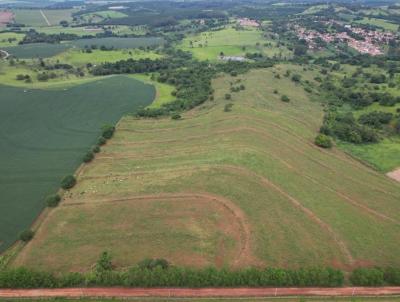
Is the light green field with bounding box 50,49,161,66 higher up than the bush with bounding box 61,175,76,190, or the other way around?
the bush with bounding box 61,175,76,190

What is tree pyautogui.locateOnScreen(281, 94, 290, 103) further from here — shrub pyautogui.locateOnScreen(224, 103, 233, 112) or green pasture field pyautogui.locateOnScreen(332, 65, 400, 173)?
green pasture field pyautogui.locateOnScreen(332, 65, 400, 173)

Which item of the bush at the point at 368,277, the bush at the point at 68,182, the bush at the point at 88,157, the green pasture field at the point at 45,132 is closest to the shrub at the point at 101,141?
the green pasture field at the point at 45,132

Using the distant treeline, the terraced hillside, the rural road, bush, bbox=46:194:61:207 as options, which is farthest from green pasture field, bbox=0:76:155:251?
the rural road

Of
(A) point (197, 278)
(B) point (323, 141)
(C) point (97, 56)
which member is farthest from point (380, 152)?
(C) point (97, 56)

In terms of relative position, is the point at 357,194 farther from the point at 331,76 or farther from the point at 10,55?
the point at 10,55

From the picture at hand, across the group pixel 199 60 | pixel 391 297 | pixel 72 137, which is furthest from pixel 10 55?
pixel 391 297

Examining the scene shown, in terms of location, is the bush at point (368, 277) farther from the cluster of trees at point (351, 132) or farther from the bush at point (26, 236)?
the cluster of trees at point (351, 132)

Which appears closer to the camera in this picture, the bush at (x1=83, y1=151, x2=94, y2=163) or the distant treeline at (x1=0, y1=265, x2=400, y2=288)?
the distant treeline at (x1=0, y1=265, x2=400, y2=288)

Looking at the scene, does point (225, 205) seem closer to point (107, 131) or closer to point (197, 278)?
point (197, 278)
